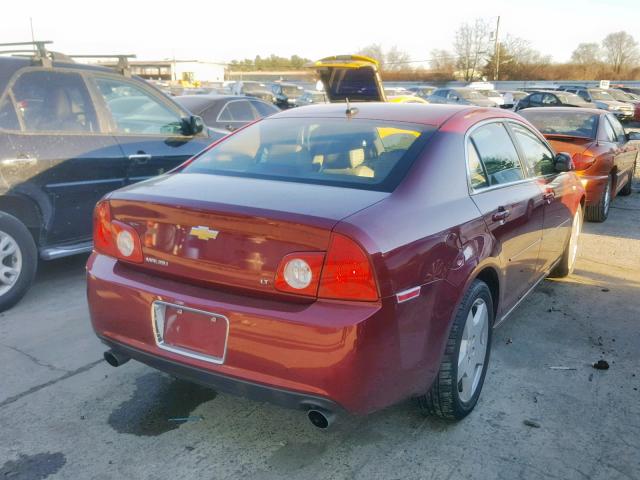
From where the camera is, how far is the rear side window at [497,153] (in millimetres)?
3498

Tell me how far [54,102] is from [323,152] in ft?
9.00

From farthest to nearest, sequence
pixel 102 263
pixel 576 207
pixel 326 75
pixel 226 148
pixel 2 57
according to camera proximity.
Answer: pixel 326 75 < pixel 576 207 < pixel 2 57 < pixel 226 148 < pixel 102 263

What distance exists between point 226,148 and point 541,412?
90.3 inches

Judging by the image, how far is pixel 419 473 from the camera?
8.84ft

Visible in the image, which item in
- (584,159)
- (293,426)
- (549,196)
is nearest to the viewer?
(293,426)

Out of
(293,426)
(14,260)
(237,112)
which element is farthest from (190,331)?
(237,112)

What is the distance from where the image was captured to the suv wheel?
4.39 metres

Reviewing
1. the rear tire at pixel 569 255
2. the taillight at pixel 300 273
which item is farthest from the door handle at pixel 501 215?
the rear tire at pixel 569 255

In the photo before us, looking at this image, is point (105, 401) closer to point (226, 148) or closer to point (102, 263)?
point (102, 263)

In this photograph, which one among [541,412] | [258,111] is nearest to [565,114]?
[258,111]

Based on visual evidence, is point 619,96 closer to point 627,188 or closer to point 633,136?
point 627,188

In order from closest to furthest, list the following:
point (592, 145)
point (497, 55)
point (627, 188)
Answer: point (592, 145) → point (627, 188) → point (497, 55)

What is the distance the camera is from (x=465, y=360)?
3.11 meters

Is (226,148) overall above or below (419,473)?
above
